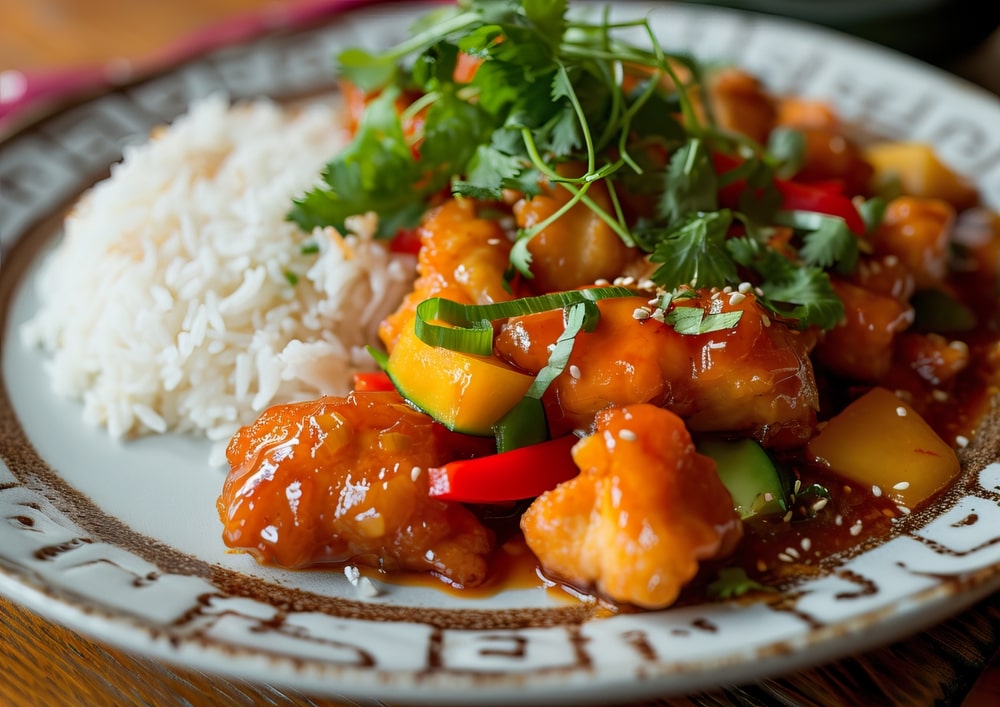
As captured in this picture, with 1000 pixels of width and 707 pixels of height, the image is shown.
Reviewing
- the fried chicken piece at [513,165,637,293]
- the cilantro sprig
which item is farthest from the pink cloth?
the fried chicken piece at [513,165,637,293]

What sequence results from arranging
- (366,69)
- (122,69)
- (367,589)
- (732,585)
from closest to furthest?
(732,585), (367,589), (366,69), (122,69)

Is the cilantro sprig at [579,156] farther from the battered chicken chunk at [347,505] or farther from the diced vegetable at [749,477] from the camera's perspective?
the battered chicken chunk at [347,505]

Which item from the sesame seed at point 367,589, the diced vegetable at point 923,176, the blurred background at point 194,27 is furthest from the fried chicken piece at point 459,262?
the blurred background at point 194,27

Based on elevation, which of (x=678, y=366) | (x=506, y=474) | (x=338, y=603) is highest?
(x=678, y=366)

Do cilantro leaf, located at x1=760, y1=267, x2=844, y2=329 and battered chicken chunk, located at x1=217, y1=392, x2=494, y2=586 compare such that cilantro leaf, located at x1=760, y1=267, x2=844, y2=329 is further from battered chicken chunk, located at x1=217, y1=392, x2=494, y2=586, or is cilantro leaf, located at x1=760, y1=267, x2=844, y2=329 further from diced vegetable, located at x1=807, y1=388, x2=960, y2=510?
battered chicken chunk, located at x1=217, y1=392, x2=494, y2=586

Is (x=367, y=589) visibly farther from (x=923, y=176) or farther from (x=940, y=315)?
(x=923, y=176)

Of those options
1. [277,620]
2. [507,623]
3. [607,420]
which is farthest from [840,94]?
[277,620]

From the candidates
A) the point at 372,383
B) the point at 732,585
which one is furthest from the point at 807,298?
the point at 372,383
